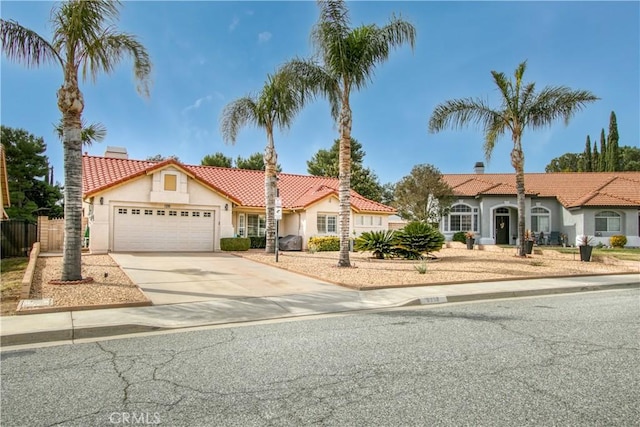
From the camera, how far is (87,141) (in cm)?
2830

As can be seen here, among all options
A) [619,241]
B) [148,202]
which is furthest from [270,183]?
[619,241]

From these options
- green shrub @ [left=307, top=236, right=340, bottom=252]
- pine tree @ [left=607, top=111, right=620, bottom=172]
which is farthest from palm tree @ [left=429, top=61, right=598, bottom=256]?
pine tree @ [left=607, top=111, right=620, bottom=172]

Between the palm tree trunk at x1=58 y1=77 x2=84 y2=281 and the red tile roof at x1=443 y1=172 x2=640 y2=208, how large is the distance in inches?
1061

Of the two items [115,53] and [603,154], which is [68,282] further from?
[603,154]

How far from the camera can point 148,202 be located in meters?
22.3

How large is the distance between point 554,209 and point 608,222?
11.8 ft

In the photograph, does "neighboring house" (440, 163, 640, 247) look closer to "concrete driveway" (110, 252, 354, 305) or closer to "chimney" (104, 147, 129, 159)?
"concrete driveway" (110, 252, 354, 305)

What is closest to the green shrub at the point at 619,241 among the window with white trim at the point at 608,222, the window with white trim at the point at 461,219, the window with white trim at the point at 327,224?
the window with white trim at the point at 608,222

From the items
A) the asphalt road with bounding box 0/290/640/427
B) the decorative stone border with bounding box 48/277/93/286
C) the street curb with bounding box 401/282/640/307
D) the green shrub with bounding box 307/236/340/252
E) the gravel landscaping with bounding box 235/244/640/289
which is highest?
the green shrub with bounding box 307/236/340/252

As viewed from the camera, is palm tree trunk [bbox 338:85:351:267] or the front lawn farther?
palm tree trunk [bbox 338:85:351:267]

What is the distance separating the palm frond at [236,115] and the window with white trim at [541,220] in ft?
75.3

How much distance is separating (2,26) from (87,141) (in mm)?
19517

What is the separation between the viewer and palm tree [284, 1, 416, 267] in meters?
15.0

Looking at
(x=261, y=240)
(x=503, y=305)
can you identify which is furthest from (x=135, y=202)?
(x=503, y=305)
